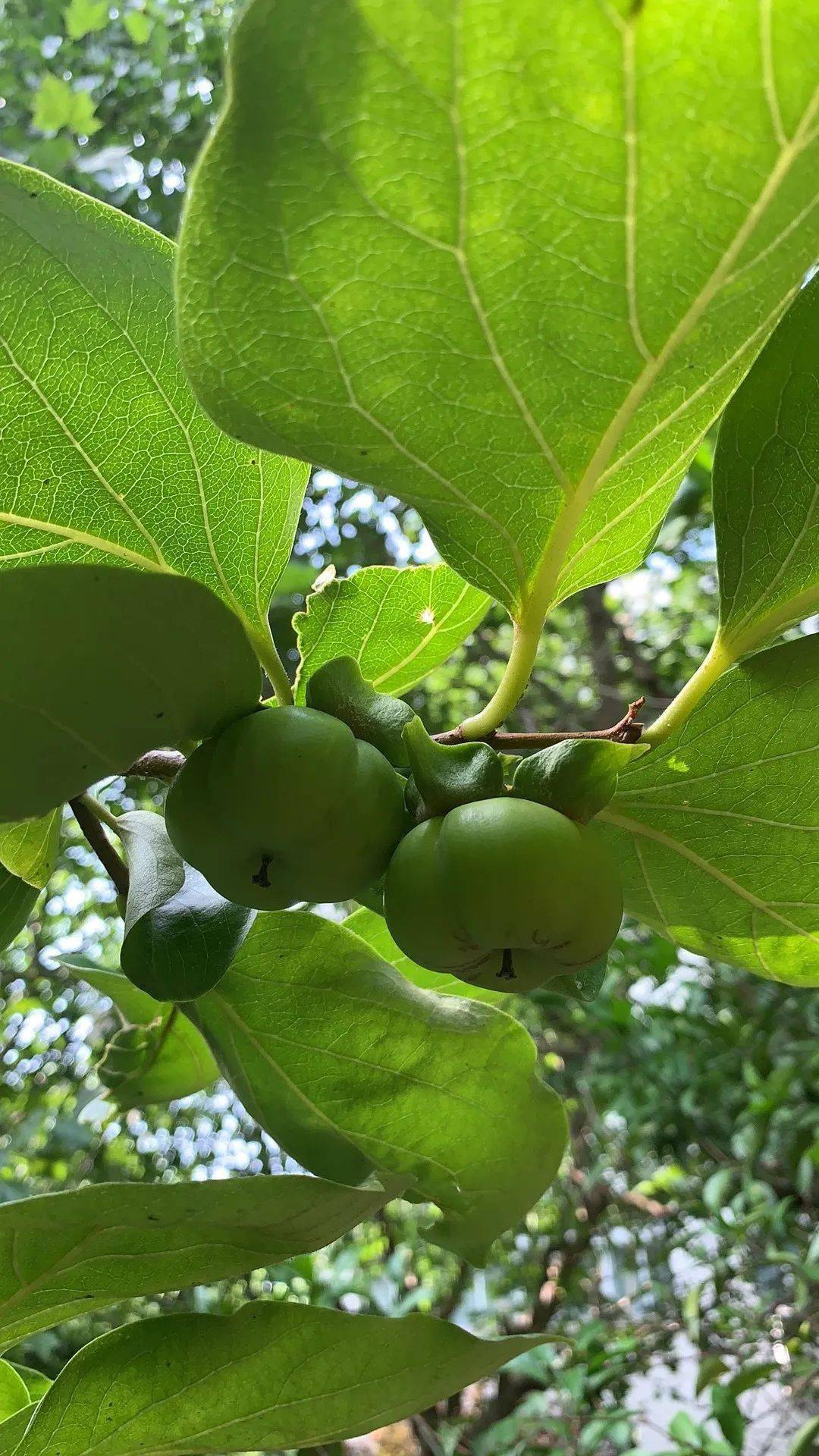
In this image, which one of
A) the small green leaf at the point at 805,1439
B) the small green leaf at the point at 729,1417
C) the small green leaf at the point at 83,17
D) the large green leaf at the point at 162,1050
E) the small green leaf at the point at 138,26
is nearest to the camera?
the large green leaf at the point at 162,1050

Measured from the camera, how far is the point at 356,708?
0.66 m

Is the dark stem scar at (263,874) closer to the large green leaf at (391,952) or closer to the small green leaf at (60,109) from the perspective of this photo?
the large green leaf at (391,952)

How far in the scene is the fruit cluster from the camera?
0.57m

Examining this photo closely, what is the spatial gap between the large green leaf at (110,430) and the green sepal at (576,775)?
20 centimetres

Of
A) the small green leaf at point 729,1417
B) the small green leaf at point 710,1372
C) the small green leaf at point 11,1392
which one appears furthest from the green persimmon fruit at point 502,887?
the small green leaf at point 710,1372

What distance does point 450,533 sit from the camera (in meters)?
0.63

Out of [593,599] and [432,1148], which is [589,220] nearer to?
[432,1148]

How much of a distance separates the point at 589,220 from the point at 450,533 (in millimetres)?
188

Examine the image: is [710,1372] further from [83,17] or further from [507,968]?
[83,17]

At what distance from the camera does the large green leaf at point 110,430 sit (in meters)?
0.61

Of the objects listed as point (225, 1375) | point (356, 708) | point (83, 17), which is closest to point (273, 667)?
point (356, 708)

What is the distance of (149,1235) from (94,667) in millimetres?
399

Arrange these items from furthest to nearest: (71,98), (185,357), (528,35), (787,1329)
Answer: (71,98) < (787,1329) < (185,357) < (528,35)

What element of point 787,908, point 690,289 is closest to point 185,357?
point 690,289
